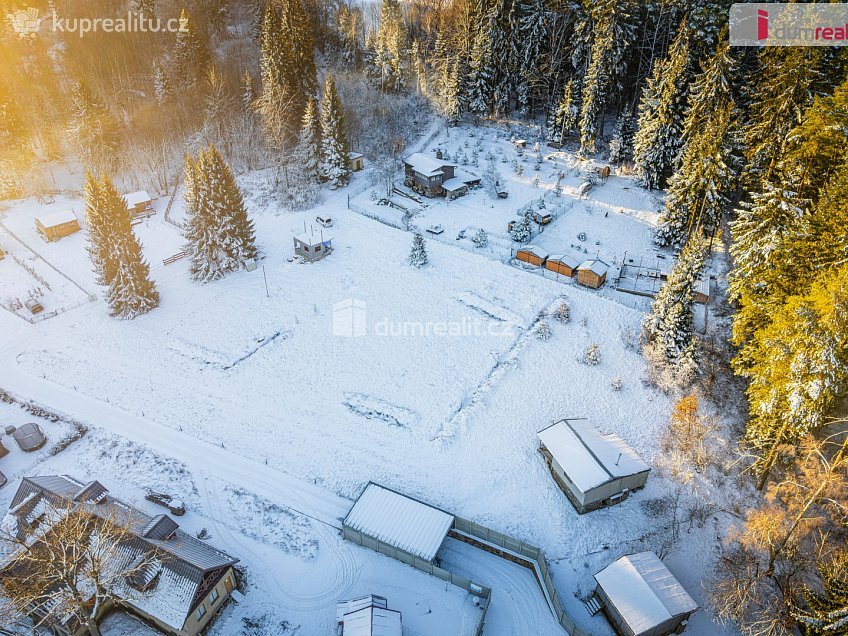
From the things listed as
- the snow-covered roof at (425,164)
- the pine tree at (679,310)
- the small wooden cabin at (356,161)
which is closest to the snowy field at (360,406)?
the pine tree at (679,310)

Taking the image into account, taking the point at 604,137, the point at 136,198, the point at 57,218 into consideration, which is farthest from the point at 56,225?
the point at 604,137

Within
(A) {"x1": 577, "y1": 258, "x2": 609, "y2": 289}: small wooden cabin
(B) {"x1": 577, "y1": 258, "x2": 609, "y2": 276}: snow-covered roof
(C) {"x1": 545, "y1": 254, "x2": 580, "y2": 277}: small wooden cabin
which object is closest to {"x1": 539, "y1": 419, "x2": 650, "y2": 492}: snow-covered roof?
(A) {"x1": 577, "y1": 258, "x2": 609, "y2": 289}: small wooden cabin

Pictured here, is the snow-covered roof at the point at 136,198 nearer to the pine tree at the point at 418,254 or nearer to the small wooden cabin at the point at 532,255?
the pine tree at the point at 418,254

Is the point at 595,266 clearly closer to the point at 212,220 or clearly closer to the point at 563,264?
the point at 563,264

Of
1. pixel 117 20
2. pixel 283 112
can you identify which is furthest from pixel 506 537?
pixel 117 20

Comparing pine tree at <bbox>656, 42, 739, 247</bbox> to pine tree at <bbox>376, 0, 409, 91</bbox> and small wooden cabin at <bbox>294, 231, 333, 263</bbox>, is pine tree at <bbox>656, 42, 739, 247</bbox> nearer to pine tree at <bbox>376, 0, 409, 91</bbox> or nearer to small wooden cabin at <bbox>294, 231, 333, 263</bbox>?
small wooden cabin at <bbox>294, 231, 333, 263</bbox>

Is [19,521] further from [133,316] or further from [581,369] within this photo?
[581,369]
